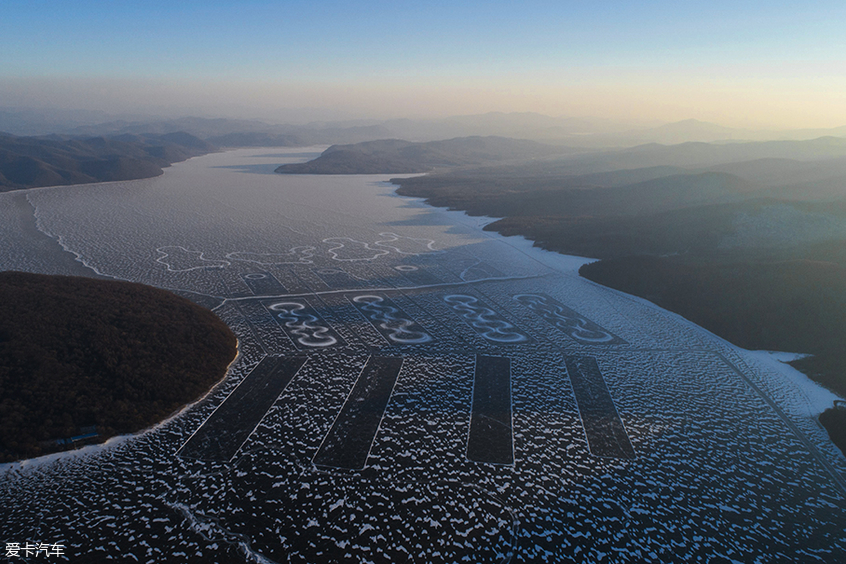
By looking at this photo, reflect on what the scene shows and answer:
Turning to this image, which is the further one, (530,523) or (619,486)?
(619,486)

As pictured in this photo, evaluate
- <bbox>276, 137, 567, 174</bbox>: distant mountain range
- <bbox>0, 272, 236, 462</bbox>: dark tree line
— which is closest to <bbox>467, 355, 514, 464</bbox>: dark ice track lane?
<bbox>0, 272, 236, 462</bbox>: dark tree line

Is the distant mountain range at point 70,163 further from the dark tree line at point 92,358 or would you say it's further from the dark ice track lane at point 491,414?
the dark ice track lane at point 491,414

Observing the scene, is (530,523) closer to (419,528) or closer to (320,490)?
(419,528)

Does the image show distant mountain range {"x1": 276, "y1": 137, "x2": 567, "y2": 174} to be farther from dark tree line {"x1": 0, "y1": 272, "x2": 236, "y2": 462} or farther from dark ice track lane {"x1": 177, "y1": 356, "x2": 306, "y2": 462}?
dark ice track lane {"x1": 177, "y1": 356, "x2": 306, "y2": 462}

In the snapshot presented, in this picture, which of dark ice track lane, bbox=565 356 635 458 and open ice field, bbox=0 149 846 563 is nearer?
open ice field, bbox=0 149 846 563

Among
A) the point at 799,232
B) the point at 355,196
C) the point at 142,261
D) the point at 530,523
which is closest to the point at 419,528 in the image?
the point at 530,523

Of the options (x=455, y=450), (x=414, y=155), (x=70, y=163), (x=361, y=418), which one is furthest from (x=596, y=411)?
(x=414, y=155)

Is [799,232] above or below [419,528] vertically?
above
